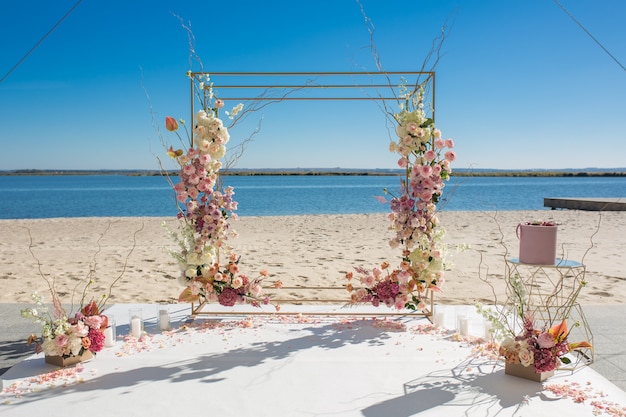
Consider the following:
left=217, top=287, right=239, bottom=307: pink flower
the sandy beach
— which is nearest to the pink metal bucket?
the sandy beach

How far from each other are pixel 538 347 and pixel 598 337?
1309 millimetres

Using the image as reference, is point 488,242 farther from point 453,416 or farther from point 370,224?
point 453,416

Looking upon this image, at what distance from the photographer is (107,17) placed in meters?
9.89

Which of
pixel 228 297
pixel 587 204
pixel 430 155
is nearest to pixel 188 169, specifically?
pixel 228 297

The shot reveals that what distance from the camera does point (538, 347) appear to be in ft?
10.4

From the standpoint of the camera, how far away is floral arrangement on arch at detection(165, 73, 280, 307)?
431 centimetres

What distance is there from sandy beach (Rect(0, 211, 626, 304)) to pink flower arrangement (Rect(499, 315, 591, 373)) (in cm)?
58

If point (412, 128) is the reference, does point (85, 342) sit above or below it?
below

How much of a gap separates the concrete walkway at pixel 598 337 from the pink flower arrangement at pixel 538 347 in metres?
0.42

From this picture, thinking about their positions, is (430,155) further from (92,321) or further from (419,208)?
(92,321)

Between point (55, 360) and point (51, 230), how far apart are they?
1040 cm

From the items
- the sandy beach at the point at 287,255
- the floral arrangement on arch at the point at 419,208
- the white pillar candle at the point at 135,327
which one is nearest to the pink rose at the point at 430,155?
the floral arrangement on arch at the point at 419,208

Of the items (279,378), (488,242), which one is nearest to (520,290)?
(279,378)

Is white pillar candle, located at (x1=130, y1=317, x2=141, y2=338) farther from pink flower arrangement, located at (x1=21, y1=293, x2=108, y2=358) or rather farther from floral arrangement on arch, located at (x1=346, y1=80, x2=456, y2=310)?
floral arrangement on arch, located at (x1=346, y1=80, x2=456, y2=310)
